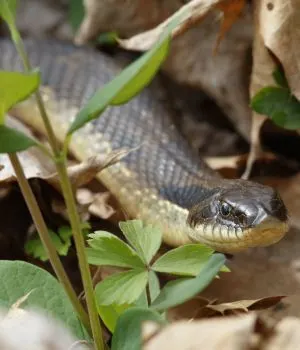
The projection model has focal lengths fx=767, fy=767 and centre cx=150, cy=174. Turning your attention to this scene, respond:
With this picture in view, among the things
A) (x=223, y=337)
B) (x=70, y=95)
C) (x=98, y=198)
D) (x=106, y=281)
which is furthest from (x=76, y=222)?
(x=70, y=95)

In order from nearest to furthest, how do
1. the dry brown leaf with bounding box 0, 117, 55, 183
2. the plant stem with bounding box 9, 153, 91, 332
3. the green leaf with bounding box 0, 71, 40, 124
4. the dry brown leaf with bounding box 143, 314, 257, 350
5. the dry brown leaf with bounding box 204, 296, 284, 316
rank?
the dry brown leaf with bounding box 143, 314, 257, 350 < the green leaf with bounding box 0, 71, 40, 124 < the plant stem with bounding box 9, 153, 91, 332 < the dry brown leaf with bounding box 204, 296, 284, 316 < the dry brown leaf with bounding box 0, 117, 55, 183

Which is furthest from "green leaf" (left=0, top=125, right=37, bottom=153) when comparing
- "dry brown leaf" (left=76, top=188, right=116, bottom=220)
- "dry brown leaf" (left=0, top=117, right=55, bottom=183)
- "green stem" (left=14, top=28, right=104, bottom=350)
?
"dry brown leaf" (left=76, top=188, right=116, bottom=220)

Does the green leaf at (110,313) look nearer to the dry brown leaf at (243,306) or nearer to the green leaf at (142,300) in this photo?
the green leaf at (142,300)

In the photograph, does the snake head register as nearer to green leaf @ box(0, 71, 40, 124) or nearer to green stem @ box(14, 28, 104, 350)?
green stem @ box(14, 28, 104, 350)

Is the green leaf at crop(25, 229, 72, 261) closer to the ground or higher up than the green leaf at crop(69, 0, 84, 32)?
closer to the ground

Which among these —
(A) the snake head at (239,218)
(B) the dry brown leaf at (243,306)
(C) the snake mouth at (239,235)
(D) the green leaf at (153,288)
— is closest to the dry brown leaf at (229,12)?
(A) the snake head at (239,218)

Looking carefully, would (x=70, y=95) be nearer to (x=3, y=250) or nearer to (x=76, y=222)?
(x=3, y=250)

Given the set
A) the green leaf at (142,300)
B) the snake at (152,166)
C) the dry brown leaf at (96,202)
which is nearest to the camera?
the green leaf at (142,300)
